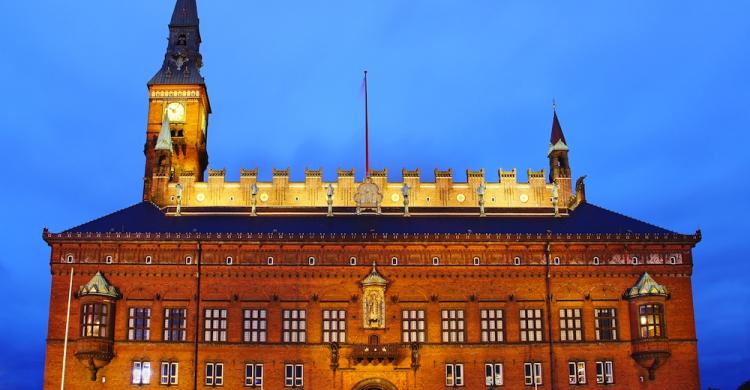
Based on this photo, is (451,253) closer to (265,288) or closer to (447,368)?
(447,368)

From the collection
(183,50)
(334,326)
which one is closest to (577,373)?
(334,326)

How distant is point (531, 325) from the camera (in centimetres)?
6275

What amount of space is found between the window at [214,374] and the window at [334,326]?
8451 mm

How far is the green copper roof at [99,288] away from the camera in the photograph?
198 ft

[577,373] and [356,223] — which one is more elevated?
[356,223]

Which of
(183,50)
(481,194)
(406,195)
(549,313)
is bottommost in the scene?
(549,313)

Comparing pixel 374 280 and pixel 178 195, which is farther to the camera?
pixel 178 195

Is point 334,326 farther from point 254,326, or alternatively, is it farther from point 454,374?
point 454,374

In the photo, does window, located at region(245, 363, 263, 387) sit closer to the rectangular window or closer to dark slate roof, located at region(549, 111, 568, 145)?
the rectangular window

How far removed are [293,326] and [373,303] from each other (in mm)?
6702

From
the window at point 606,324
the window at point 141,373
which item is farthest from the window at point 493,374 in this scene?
the window at point 141,373

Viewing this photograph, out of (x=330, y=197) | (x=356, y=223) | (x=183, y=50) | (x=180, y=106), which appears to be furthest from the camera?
(x=183, y=50)

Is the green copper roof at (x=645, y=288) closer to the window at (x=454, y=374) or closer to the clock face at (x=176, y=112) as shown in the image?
the window at (x=454, y=374)

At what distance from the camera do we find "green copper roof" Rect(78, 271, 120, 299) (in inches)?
2371
